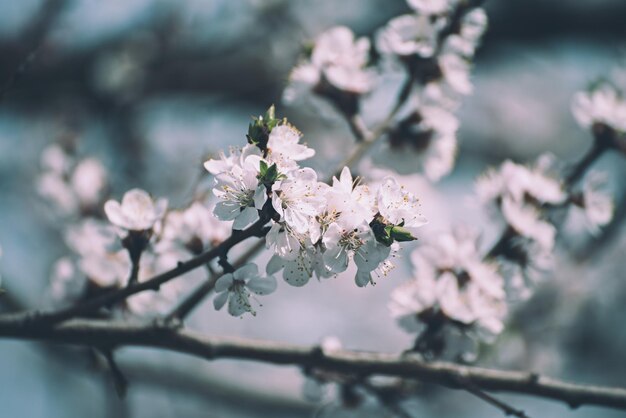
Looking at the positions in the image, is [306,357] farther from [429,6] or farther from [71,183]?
[71,183]

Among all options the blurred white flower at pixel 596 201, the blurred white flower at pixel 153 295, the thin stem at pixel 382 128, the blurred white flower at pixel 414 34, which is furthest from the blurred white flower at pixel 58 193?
the blurred white flower at pixel 596 201

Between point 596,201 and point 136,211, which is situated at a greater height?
point 136,211

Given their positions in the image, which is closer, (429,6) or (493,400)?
(493,400)

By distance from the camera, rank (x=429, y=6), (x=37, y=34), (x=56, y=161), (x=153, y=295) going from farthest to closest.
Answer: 1. (x=56, y=161)
2. (x=37, y=34)
3. (x=429, y=6)
4. (x=153, y=295)

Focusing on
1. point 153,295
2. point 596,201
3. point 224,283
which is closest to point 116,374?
point 153,295

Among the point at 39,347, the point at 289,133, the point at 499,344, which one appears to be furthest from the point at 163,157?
the point at 289,133

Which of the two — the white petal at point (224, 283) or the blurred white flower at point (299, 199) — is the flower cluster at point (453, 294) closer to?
the white petal at point (224, 283)

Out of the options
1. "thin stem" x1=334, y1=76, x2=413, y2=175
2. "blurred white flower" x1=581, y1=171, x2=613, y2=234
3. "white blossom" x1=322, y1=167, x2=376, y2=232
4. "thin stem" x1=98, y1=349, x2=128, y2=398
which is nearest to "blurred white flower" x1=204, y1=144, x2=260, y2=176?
"white blossom" x1=322, y1=167, x2=376, y2=232

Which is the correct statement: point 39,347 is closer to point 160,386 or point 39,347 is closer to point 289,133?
point 160,386
